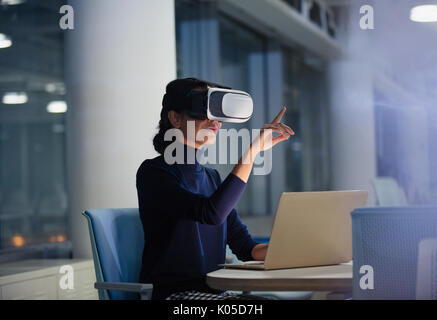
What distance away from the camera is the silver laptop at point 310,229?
1.42 m

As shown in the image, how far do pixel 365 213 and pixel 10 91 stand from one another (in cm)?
245

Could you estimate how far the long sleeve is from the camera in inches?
58.2

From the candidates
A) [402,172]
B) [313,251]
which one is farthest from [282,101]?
[313,251]

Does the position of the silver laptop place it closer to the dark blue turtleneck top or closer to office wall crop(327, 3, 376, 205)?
the dark blue turtleneck top

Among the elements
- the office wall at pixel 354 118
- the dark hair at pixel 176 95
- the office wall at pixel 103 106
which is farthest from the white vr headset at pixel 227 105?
the office wall at pixel 354 118

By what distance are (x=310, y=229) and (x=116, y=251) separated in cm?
62

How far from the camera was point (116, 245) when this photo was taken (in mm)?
1743

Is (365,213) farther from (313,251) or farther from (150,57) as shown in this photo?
(150,57)

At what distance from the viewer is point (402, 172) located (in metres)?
8.81

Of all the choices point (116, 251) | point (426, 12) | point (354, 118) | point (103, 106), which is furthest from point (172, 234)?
point (354, 118)

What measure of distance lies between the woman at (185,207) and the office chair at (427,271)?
51cm

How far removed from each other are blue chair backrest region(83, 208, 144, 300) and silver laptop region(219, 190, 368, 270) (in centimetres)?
35

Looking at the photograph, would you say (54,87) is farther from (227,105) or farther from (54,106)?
(227,105)

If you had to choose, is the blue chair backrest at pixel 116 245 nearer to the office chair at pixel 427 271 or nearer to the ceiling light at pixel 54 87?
the office chair at pixel 427 271
